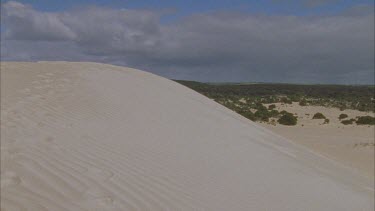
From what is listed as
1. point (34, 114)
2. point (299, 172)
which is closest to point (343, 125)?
point (299, 172)

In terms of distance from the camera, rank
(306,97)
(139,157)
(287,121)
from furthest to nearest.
→ (306,97)
(287,121)
(139,157)

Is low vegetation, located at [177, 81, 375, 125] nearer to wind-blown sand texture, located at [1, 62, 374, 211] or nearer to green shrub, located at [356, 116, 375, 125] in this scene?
green shrub, located at [356, 116, 375, 125]

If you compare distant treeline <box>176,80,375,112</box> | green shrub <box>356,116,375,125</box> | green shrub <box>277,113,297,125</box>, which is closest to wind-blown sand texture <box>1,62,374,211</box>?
green shrub <box>277,113,297,125</box>

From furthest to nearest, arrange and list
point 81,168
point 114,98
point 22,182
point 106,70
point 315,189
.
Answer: point 106,70 → point 114,98 → point 315,189 → point 81,168 → point 22,182

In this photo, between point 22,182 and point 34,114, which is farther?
point 34,114

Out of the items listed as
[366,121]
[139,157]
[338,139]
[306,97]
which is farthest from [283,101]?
[139,157]

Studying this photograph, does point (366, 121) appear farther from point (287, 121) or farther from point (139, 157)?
point (139, 157)

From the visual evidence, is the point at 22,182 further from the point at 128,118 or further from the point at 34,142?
the point at 128,118
